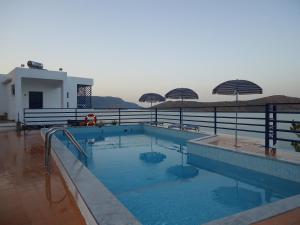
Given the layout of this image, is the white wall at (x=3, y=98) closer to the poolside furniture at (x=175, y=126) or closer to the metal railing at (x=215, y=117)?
the metal railing at (x=215, y=117)

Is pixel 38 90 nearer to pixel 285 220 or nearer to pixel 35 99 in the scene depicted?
pixel 35 99

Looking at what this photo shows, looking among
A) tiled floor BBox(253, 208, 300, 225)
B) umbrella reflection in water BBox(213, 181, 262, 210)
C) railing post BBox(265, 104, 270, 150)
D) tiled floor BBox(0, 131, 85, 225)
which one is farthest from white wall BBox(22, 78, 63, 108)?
tiled floor BBox(253, 208, 300, 225)

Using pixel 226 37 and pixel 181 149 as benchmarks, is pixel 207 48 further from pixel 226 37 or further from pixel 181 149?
pixel 181 149

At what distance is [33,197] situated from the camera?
3.01m

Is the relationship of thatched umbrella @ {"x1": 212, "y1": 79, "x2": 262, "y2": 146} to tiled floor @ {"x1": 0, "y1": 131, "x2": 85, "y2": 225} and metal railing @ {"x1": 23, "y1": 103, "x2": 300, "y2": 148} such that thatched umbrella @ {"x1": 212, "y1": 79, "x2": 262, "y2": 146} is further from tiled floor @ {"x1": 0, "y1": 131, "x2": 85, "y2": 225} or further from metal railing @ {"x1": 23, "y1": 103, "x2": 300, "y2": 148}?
tiled floor @ {"x1": 0, "y1": 131, "x2": 85, "y2": 225}

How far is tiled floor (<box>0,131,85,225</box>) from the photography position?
95.2 inches

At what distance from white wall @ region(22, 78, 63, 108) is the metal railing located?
2251mm

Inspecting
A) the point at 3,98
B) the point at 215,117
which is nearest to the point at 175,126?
the point at 215,117

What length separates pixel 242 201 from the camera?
371cm

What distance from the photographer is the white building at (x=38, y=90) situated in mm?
12945

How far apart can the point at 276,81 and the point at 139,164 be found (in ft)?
51.9

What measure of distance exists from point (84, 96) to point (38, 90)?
4.54 metres

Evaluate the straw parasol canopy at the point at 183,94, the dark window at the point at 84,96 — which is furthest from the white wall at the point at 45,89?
the straw parasol canopy at the point at 183,94

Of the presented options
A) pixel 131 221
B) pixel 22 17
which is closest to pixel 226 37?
pixel 22 17
